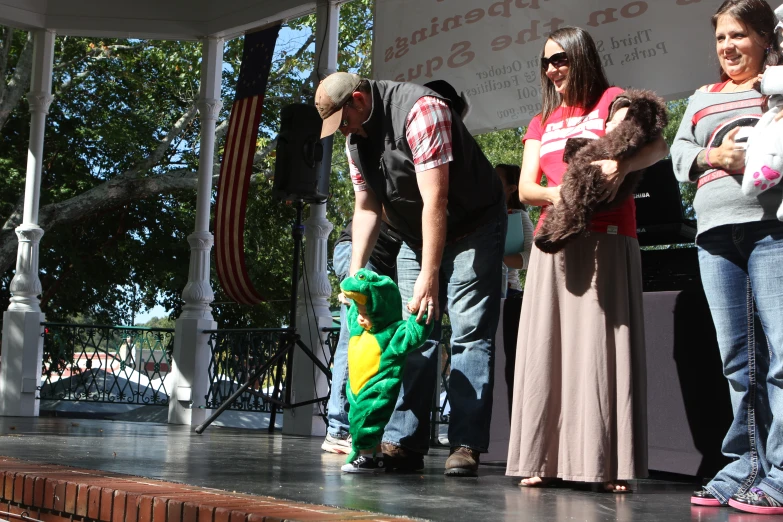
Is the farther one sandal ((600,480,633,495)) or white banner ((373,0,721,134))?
white banner ((373,0,721,134))

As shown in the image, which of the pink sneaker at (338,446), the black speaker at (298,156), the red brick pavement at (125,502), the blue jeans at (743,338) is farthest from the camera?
the black speaker at (298,156)

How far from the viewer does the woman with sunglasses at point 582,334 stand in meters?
2.86

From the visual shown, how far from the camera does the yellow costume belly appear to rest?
3.07m

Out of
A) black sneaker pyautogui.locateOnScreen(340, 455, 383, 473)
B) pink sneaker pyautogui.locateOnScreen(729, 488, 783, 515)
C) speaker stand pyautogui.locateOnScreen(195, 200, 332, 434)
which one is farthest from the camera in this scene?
speaker stand pyautogui.locateOnScreen(195, 200, 332, 434)

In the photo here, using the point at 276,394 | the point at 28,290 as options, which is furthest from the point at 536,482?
the point at 28,290

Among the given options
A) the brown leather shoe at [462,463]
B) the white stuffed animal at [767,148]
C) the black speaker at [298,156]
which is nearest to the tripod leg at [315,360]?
the black speaker at [298,156]

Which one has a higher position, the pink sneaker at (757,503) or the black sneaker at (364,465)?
the pink sneaker at (757,503)

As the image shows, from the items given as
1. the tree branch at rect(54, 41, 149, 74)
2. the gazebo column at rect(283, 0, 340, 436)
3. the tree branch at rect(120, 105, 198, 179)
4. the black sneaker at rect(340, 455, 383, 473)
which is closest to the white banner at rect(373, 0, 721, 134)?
the gazebo column at rect(283, 0, 340, 436)

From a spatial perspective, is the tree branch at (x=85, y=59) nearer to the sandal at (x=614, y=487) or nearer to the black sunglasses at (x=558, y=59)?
the black sunglasses at (x=558, y=59)

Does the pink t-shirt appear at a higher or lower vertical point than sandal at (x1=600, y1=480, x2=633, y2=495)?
higher

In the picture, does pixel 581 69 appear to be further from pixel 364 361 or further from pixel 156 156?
pixel 156 156

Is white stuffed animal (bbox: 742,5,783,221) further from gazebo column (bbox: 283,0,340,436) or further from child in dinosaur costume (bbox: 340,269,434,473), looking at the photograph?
gazebo column (bbox: 283,0,340,436)

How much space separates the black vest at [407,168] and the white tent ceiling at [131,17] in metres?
4.54

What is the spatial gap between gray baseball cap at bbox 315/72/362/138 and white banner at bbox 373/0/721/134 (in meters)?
2.14
